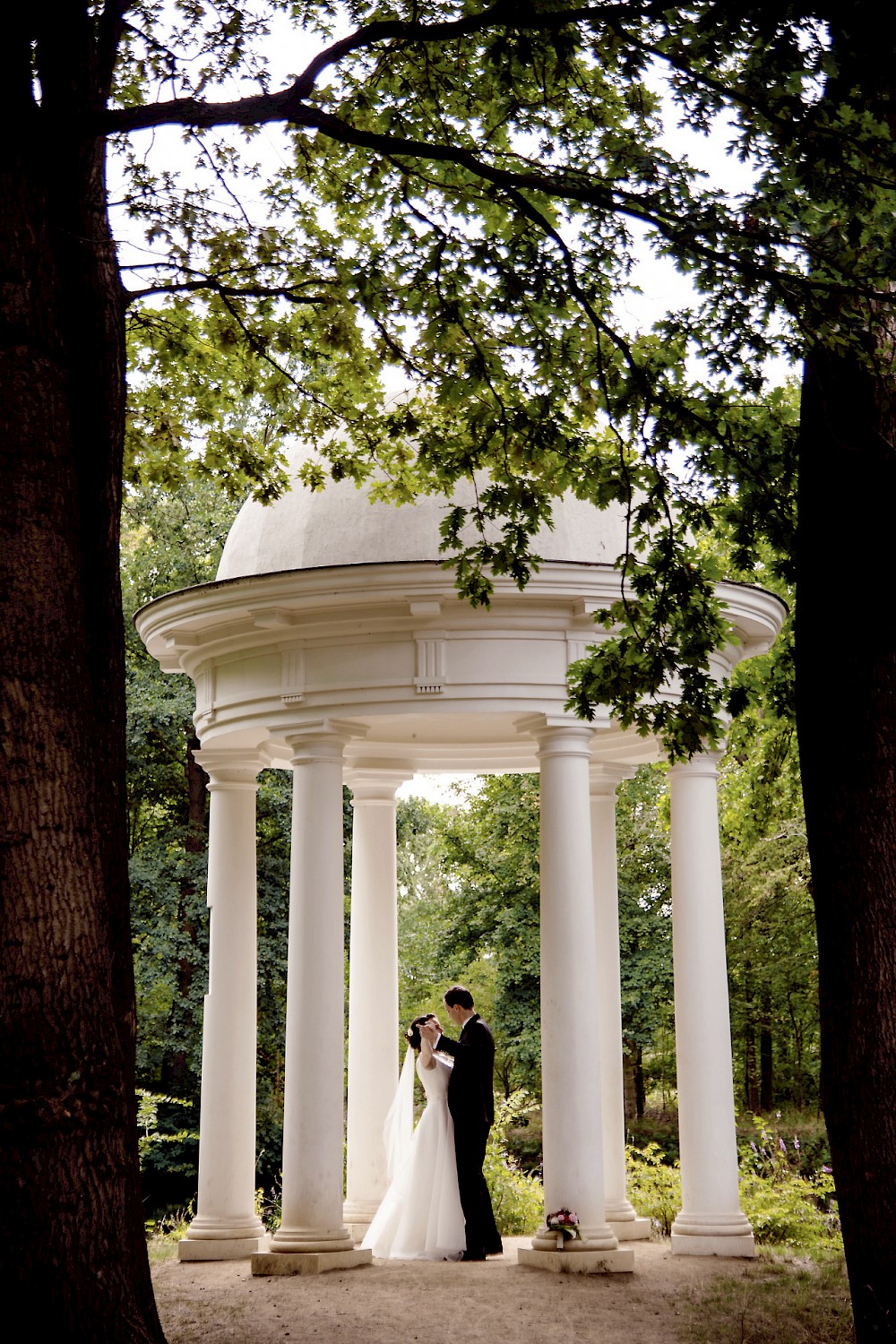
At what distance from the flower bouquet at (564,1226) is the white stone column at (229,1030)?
4584mm

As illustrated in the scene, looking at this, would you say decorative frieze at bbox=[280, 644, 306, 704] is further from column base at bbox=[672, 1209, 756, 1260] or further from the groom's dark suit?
column base at bbox=[672, 1209, 756, 1260]

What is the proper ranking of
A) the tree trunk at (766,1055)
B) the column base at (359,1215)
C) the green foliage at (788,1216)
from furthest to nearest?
the tree trunk at (766,1055), the column base at (359,1215), the green foliage at (788,1216)

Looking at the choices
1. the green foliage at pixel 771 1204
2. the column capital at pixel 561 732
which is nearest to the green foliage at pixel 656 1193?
the green foliage at pixel 771 1204

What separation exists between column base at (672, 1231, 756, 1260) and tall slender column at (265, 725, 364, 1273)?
395 cm

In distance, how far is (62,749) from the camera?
7.70 m

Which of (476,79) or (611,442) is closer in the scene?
(476,79)

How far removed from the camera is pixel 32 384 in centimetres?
811

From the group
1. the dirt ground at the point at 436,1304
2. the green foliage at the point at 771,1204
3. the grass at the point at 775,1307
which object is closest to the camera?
the grass at the point at 775,1307

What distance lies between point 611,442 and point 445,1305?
25.6 ft

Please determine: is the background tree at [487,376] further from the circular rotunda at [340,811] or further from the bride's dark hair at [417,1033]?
the bride's dark hair at [417,1033]

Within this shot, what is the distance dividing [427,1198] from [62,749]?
36.9 feet

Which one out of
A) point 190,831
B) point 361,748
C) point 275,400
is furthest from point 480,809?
point 275,400

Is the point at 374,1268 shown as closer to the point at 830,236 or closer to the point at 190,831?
the point at 830,236

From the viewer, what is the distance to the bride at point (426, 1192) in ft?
55.6
